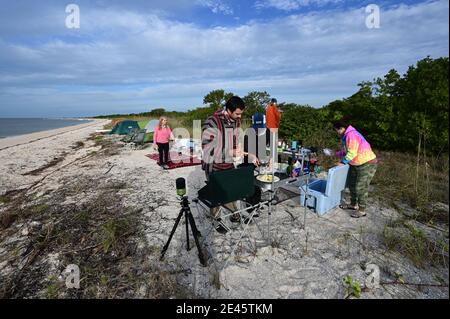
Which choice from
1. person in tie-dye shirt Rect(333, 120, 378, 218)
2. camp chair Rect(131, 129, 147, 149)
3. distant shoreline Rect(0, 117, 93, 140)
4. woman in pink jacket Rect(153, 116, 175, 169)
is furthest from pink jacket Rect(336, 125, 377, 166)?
distant shoreline Rect(0, 117, 93, 140)

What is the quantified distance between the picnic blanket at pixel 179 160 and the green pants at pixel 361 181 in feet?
16.7

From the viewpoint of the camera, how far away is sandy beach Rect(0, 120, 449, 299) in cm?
245

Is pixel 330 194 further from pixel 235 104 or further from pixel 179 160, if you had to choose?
pixel 179 160

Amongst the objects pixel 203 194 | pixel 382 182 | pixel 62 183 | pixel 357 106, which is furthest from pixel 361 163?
pixel 62 183

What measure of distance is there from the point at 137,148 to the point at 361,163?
992 cm

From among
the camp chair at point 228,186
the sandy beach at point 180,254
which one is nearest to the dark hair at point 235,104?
the camp chair at point 228,186

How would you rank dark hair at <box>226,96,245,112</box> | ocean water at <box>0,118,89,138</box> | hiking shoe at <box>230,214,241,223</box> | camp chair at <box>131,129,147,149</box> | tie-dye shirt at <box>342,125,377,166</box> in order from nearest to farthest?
dark hair at <box>226,96,245,112</box> → tie-dye shirt at <box>342,125,377,166</box> → hiking shoe at <box>230,214,241,223</box> → camp chair at <box>131,129,147,149</box> → ocean water at <box>0,118,89,138</box>

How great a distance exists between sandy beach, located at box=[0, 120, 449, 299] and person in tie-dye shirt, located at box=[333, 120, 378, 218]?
43 centimetres

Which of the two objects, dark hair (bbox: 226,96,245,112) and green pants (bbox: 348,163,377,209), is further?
green pants (bbox: 348,163,377,209)

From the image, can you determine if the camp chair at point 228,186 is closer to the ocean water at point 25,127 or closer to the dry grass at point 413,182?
the dry grass at point 413,182

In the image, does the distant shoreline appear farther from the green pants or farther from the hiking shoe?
the green pants

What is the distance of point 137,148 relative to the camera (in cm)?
1104

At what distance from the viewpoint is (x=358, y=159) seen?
355 centimetres
